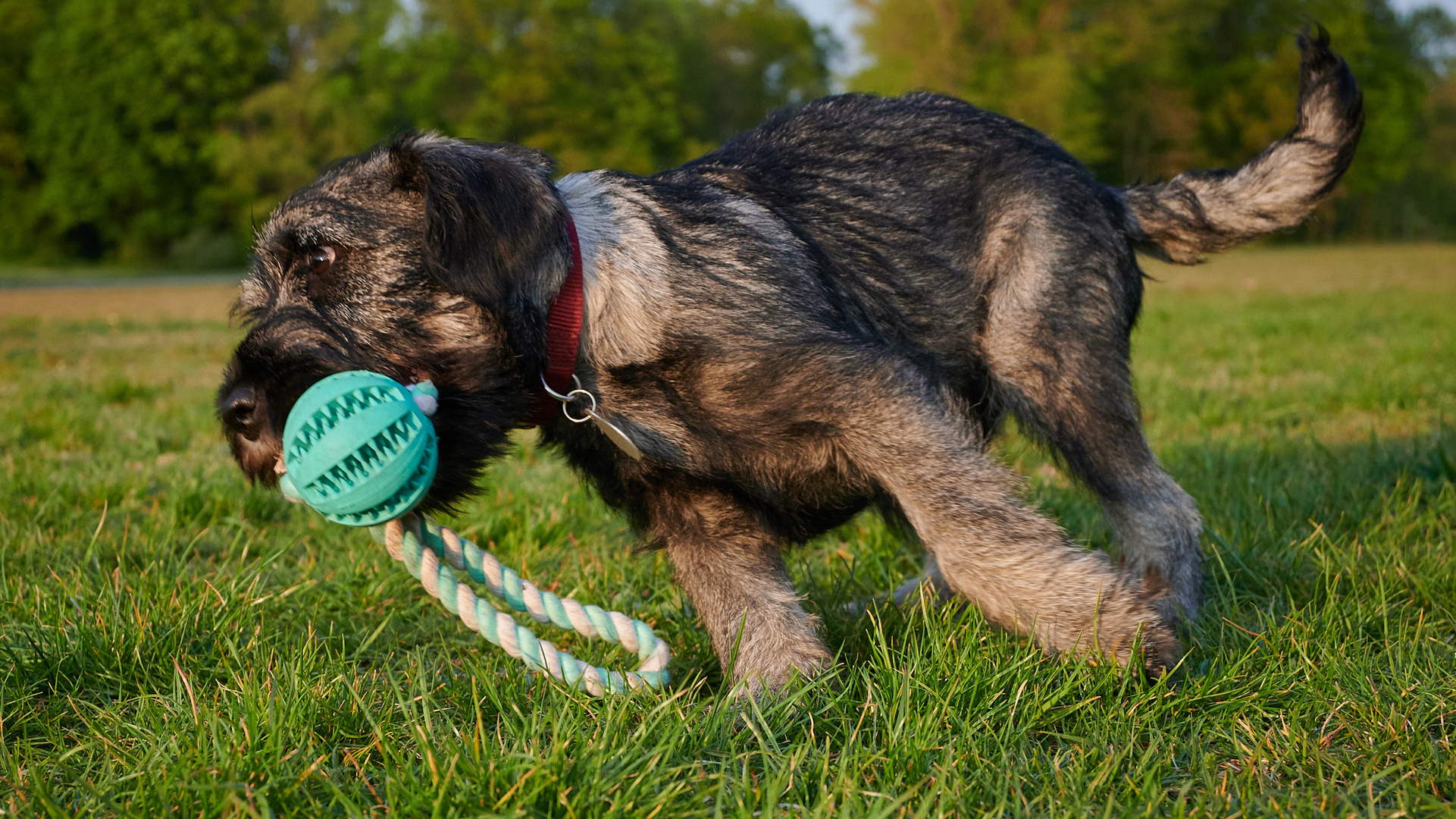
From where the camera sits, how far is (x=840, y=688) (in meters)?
2.78

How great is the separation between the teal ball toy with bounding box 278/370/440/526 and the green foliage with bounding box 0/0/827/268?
38.9m

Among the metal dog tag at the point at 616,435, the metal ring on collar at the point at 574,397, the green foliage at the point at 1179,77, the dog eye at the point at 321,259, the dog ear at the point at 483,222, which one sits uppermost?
the green foliage at the point at 1179,77

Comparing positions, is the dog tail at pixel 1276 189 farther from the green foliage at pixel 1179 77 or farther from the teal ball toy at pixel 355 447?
the green foliage at pixel 1179 77

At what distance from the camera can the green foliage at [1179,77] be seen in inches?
1588

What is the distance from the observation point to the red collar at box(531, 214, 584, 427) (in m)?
2.78

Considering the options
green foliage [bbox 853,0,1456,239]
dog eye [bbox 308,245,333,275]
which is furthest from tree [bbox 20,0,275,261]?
dog eye [bbox 308,245,333,275]

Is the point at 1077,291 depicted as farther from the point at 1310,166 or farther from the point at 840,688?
the point at 840,688

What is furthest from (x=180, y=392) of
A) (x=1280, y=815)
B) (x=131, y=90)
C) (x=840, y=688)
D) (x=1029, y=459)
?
(x=131, y=90)

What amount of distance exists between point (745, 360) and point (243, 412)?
1286mm

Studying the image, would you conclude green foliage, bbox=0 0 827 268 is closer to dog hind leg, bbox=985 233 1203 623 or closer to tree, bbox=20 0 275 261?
tree, bbox=20 0 275 261

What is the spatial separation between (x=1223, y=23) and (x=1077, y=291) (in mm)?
59073

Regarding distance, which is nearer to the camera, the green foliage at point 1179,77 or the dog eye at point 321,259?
the dog eye at point 321,259

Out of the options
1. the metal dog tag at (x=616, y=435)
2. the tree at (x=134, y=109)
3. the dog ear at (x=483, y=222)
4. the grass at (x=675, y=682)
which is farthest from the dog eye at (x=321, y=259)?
the tree at (x=134, y=109)

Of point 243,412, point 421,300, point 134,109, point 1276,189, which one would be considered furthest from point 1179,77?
point 243,412
